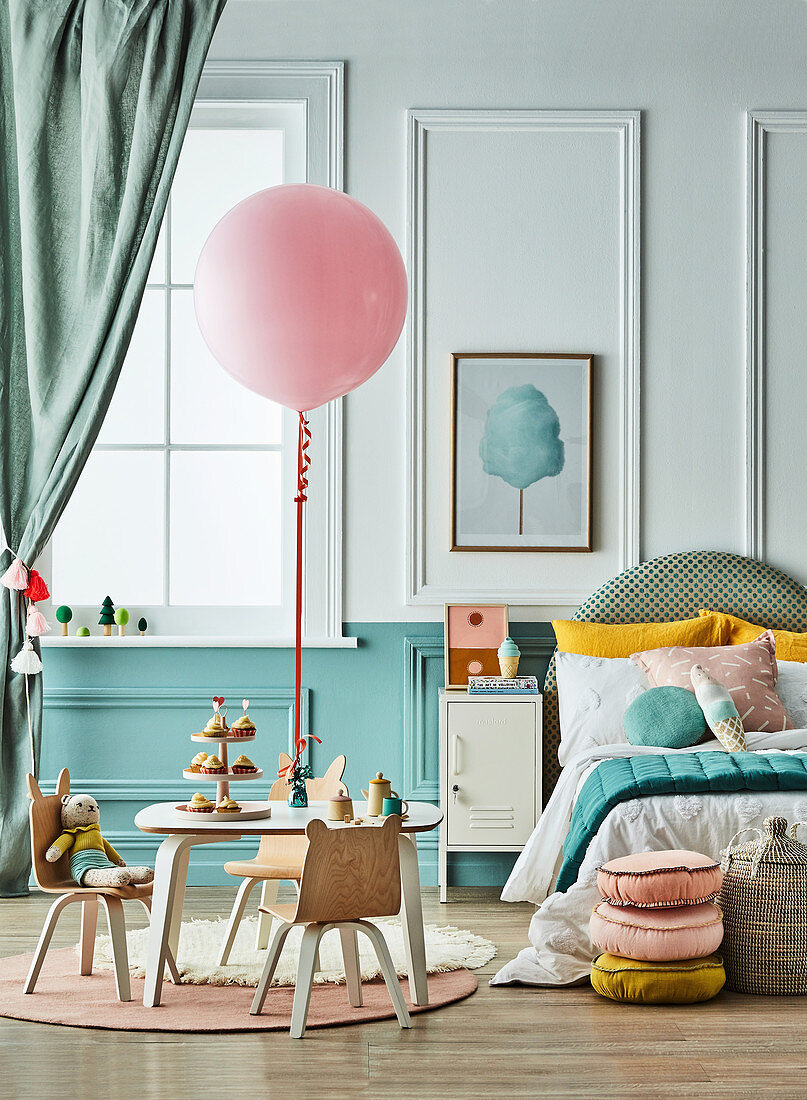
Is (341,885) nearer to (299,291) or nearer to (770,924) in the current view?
(770,924)

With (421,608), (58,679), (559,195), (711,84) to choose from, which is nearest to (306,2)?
(559,195)

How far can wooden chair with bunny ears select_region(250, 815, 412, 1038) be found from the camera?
2.38 metres

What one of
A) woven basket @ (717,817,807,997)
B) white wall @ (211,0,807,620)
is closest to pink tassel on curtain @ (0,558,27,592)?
white wall @ (211,0,807,620)

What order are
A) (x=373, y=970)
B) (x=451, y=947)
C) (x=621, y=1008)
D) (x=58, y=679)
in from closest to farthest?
(x=621, y=1008), (x=373, y=970), (x=451, y=947), (x=58, y=679)

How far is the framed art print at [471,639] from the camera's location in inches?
158

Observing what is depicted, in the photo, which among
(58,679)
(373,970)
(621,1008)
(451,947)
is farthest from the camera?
(58,679)

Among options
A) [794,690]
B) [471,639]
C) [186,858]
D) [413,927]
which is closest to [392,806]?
[413,927]

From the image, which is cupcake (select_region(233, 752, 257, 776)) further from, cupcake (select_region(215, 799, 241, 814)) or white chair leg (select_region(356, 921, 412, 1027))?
white chair leg (select_region(356, 921, 412, 1027))

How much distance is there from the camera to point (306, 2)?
4180 mm

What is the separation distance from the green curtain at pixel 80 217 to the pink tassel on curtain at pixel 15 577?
67 millimetres

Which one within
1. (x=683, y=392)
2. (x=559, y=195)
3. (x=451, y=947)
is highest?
(x=559, y=195)

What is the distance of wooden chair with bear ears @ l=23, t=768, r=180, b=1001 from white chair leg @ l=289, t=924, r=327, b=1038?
1.45ft

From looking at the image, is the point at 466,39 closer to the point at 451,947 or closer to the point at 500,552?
the point at 500,552

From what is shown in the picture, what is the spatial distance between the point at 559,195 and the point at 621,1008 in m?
2.76
